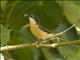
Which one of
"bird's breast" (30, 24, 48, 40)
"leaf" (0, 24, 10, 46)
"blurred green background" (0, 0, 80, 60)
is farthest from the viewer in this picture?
"blurred green background" (0, 0, 80, 60)

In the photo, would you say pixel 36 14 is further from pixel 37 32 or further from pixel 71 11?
pixel 37 32

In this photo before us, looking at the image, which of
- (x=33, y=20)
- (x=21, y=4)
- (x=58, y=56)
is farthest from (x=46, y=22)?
(x=33, y=20)

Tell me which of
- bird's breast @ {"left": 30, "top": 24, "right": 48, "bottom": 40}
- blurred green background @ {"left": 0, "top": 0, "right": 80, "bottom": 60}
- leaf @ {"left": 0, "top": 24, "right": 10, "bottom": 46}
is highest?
bird's breast @ {"left": 30, "top": 24, "right": 48, "bottom": 40}

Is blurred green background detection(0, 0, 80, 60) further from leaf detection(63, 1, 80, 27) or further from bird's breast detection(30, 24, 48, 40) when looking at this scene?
bird's breast detection(30, 24, 48, 40)

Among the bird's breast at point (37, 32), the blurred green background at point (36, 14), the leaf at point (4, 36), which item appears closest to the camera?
the bird's breast at point (37, 32)

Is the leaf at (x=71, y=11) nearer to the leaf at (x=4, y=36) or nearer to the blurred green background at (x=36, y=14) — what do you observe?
the blurred green background at (x=36, y=14)

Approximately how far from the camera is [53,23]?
1.21 meters

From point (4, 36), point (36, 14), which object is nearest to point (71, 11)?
point (36, 14)

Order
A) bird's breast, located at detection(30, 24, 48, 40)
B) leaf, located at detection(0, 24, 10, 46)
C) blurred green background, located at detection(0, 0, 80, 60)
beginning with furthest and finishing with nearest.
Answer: blurred green background, located at detection(0, 0, 80, 60) → leaf, located at detection(0, 24, 10, 46) → bird's breast, located at detection(30, 24, 48, 40)

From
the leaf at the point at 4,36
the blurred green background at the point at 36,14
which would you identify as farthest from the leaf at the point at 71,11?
the leaf at the point at 4,36

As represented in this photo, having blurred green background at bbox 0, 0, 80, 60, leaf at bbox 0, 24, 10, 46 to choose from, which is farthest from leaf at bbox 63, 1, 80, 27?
leaf at bbox 0, 24, 10, 46

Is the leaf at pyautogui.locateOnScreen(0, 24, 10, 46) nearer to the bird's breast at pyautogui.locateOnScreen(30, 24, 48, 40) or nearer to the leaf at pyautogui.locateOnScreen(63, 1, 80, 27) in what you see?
Result: the bird's breast at pyautogui.locateOnScreen(30, 24, 48, 40)

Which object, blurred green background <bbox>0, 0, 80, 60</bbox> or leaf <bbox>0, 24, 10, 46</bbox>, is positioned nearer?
leaf <bbox>0, 24, 10, 46</bbox>

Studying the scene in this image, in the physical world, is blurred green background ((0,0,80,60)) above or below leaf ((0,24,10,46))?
below
